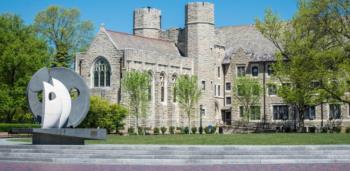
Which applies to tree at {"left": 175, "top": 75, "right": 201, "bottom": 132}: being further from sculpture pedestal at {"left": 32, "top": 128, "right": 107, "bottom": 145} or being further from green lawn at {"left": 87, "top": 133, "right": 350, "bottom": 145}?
sculpture pedestal at {"left": 32, "top": 128, "right": 107, "bottom": 145}

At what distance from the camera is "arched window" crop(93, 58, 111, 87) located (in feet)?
177

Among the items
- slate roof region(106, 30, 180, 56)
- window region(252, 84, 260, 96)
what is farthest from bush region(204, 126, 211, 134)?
slate roof region(106, 30, 180, 56)

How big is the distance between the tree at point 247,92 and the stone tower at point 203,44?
3.19m

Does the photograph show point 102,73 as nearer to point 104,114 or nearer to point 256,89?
point 104,114

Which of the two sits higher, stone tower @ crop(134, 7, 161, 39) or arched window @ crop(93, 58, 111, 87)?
stone tower @ crop(134, 7, 161, 39)

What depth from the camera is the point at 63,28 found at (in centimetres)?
6569

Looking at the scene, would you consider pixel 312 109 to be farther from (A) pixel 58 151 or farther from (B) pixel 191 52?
(A) pixel 58 151

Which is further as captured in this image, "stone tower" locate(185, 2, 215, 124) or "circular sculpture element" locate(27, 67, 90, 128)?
"stone tower" locate(185, 2, 215, 124)

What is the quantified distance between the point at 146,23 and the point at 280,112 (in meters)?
18.6

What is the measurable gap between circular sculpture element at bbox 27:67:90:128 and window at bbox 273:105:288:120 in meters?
38.0

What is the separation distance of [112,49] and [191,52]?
11081mm

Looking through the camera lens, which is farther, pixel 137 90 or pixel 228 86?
pixel 228 86

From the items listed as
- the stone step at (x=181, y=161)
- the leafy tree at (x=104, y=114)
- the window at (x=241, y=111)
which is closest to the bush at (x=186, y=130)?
the leafy tree at (x=104, y=114)

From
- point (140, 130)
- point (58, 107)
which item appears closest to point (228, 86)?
point (140, 130)
